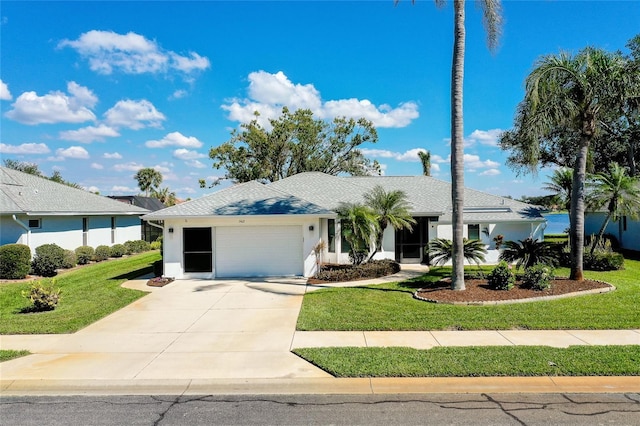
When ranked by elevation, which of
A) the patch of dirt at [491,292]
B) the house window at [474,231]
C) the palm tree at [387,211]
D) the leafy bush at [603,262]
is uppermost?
the palm tree at [387,211]

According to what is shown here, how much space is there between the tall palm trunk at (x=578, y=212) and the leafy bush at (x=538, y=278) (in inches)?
57.4

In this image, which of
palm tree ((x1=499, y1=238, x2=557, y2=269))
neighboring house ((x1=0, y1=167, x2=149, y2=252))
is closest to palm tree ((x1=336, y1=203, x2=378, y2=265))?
palm tree ((x1=499, y1=238, x2=557, y2=269))

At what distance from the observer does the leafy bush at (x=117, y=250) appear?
24172 mm

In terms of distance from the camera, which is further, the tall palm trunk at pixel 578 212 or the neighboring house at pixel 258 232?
the neighboring house at pixel 258 232

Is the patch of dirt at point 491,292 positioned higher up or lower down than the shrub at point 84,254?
lower down

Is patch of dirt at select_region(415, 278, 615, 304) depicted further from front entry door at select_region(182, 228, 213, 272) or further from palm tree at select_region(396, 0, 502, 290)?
front entry door at select_region(182, 228, 213, 272)

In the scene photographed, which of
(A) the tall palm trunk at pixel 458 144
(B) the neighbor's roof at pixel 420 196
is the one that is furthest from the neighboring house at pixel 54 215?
(A) the tall palm trunk at pixel 458 144

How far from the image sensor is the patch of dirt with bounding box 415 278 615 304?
11062 millimetres

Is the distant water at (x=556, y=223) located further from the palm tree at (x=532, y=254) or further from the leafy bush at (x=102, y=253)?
the leafy bush at (x=102, y=253)

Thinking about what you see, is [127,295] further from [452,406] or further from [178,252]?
[452,406]

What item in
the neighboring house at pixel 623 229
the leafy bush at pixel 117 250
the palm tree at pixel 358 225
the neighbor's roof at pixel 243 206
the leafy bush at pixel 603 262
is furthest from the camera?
the leafy bush at pixel 117 250

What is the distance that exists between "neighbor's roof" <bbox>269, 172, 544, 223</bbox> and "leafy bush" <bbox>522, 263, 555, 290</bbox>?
6733mm

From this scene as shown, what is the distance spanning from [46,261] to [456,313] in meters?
17.6

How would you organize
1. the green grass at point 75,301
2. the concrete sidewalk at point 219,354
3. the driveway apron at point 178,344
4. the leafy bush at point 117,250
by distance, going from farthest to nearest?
1. the leafy bush at point 117,250
2. the green grass at point 75,301
3. the driveway apron at point 178,344
4. the concrete sidewalk at point 219,354
